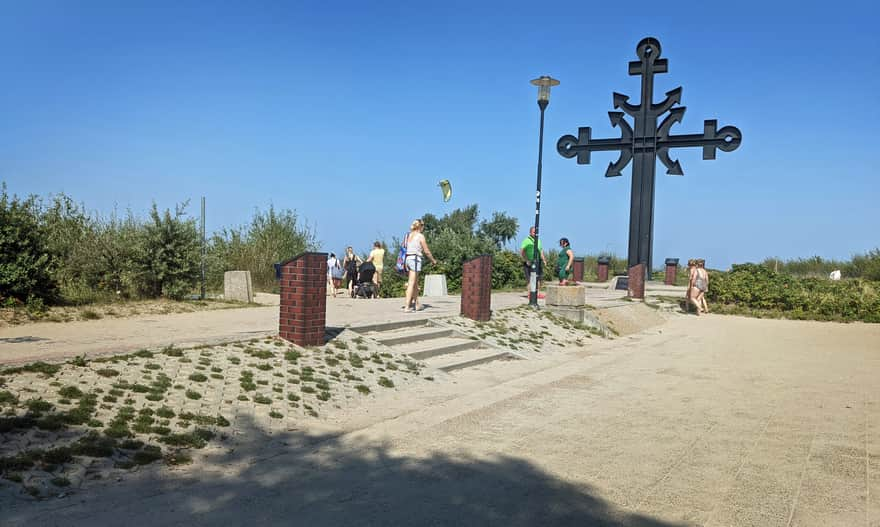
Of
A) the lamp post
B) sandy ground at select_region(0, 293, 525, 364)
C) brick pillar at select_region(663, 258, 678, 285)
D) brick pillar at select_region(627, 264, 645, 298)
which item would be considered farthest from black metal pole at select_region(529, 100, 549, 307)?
brick pillar at select_region(663, 258, 678, 285)

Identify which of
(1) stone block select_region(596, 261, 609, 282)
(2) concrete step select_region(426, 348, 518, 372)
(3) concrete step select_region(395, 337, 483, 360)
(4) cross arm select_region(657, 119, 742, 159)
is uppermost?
(4) cross arm select_region(657, 119, 742, 159)

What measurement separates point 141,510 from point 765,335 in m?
13.6

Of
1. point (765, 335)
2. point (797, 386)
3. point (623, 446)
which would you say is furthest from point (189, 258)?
point (765, 335)

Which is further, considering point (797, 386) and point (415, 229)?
point (415, 229)

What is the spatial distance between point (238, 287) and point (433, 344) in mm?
6330

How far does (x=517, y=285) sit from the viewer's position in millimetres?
23453

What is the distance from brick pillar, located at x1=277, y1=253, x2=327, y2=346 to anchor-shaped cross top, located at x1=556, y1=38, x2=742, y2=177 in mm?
17874

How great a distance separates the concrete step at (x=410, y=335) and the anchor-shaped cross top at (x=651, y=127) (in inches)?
604

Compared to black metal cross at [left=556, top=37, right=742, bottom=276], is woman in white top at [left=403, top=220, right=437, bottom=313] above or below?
below

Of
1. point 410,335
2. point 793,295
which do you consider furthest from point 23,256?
point 793,295

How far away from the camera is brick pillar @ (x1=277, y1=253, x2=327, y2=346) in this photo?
26.3ft

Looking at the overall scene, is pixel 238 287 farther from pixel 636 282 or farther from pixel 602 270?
pixel 602 270

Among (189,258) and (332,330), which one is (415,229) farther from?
(189,258)

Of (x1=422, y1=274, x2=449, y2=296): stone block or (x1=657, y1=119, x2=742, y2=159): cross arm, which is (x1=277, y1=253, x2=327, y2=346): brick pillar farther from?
(x1=657, y1=119, x2=742, y2=159): cross arm
